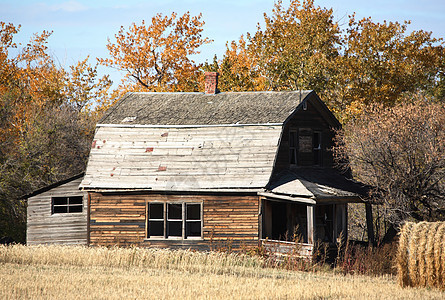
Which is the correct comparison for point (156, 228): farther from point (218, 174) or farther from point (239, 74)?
point (239, 74)

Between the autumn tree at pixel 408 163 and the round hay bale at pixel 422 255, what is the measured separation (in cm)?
533

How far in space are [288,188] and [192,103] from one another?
646 cm

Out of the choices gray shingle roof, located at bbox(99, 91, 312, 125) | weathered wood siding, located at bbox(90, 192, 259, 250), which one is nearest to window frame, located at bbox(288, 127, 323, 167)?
gray shingle roof, located at bbox(99, 91, 312, 125)

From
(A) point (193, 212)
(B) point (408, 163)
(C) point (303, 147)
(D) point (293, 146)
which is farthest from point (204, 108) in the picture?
(B) point (408, 163)

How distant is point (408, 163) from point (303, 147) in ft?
15.3

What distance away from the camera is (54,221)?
25.3 m

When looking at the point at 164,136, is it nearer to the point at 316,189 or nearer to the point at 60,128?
the point at 316,189

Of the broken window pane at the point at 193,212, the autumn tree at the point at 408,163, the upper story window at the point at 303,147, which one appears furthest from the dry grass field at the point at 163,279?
the broken window pane at the point at 193,212

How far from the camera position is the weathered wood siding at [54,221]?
25.1 m

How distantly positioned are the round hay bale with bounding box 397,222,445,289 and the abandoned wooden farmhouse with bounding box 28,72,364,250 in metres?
5.39

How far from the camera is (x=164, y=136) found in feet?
81.5

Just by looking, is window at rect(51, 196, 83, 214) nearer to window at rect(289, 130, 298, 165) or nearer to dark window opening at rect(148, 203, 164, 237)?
dark window opening at rect(148, 203, 164, 237)

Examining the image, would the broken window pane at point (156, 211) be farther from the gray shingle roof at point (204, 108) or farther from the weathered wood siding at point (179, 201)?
the gray shingle roof at point (204, 108)

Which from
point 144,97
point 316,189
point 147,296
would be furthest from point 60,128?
point 147,296
